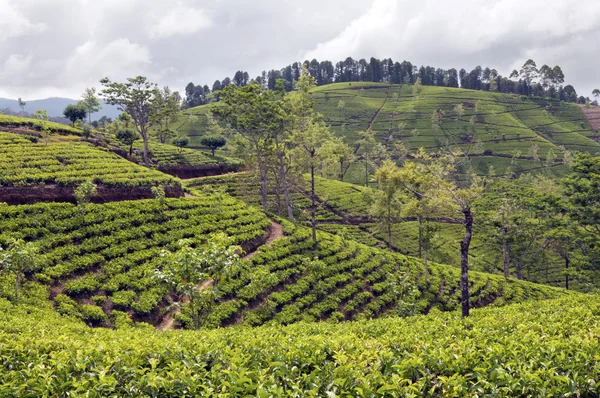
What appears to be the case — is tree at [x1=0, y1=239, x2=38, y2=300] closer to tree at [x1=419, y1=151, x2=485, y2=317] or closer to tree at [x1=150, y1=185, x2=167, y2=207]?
tree at [x1=150, y1=185, x2=167, y2=207]

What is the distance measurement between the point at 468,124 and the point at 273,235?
351ft

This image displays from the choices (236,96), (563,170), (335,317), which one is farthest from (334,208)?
(563,170)

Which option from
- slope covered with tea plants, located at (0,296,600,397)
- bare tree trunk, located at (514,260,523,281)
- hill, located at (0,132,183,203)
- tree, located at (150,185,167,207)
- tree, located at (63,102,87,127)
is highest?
tree, located at (63,102,87,127)

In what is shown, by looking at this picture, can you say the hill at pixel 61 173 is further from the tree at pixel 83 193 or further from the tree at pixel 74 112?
the tree at pixel 74 112

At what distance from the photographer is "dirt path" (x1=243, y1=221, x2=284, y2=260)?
29494 mm

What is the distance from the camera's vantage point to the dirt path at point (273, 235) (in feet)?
96.8

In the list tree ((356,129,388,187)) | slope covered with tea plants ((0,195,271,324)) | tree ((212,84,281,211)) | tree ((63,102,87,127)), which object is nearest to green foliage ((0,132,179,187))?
slope covered with tea plants ((0,195,271,324))

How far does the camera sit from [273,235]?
1329 inches

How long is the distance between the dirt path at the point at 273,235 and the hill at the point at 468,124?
5958 cm

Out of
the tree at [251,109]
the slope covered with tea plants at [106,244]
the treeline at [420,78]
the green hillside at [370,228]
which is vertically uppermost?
the treeline at [420,78]

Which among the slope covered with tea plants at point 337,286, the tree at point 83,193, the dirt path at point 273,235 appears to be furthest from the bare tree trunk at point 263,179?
the tree at point 83,193

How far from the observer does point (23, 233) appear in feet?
71.6

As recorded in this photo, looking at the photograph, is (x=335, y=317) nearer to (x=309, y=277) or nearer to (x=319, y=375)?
(x=309, y=277)

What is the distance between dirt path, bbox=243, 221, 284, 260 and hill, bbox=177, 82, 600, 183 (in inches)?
2346
